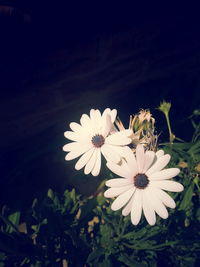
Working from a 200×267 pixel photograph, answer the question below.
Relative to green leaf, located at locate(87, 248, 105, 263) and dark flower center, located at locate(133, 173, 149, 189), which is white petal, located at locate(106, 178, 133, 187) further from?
green leaf, located at locate(87, 248, 105, 263)

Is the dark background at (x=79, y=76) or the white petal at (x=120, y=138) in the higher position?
the dark background at (x=79, y=76)

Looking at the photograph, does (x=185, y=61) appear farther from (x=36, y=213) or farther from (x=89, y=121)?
(x=36, y=213)

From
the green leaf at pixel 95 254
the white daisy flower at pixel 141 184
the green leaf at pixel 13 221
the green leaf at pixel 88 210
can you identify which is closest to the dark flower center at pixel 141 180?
the white daisy flower at pixel 141 184

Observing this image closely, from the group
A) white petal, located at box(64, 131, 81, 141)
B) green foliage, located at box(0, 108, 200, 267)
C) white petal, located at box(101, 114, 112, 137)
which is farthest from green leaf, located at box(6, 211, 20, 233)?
white petal, located at box(101, 114, 112, 137)

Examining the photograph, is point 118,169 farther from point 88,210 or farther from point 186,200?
point 88,210

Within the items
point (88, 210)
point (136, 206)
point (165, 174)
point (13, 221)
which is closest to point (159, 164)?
point (165, 174)

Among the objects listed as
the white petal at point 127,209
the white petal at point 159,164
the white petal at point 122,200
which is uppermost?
the white petal at point 159,164

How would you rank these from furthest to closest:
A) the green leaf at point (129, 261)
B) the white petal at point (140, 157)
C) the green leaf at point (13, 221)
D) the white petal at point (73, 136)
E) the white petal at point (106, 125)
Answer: the green leaf at point (13, 221), the green leaf at point (129, 261), the white petal at point (73, 136), the white petal at point (106, 125), the white petal at point (140, 157)

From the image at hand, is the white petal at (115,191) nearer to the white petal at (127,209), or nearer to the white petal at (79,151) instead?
the white petal at (127,209)
